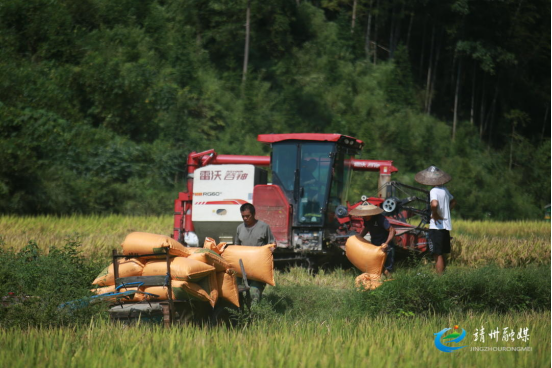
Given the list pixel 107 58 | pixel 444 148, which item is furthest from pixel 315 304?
pixel 444 148

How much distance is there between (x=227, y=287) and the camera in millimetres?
7438

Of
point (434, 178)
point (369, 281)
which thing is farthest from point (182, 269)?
point (434, 178)

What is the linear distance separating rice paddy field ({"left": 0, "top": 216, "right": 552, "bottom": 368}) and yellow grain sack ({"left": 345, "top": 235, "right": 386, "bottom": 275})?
48cm

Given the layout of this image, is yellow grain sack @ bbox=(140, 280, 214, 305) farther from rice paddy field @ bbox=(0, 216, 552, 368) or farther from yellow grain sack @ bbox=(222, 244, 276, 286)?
yellow grain sack @ bbox=(222, 244, 276, 286)

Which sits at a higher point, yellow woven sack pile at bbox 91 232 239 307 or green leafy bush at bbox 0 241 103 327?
yellow woven sack pile at bbox 91 232 239 307

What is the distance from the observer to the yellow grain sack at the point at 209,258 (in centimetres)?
712

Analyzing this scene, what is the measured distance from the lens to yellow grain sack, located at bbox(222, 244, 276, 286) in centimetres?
825

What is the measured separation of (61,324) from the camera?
6.68 meters

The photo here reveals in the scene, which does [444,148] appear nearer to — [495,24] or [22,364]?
[495,24]

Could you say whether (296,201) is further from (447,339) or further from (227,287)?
(447,339)

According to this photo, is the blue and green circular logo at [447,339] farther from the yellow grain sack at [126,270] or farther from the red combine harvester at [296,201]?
the red combine harvester at [296,201]

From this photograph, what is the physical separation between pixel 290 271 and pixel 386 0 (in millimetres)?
32573

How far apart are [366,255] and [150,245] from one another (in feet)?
13.7

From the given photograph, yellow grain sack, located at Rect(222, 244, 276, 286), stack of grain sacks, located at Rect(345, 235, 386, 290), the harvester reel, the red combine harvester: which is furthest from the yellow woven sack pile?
the harvester reel
